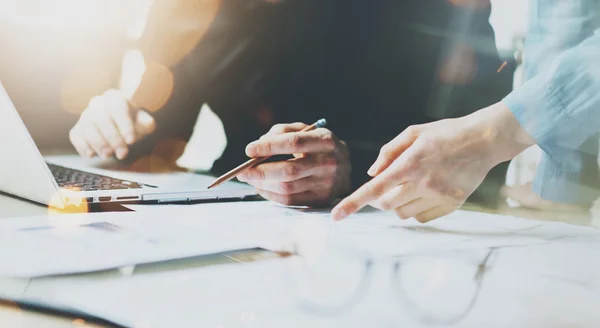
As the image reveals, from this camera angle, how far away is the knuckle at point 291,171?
51cm

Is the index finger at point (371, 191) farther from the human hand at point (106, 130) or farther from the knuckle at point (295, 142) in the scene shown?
the human hand at point (106, 130)

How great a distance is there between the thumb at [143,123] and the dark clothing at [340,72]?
18mm

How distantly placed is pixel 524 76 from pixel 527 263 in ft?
1.37

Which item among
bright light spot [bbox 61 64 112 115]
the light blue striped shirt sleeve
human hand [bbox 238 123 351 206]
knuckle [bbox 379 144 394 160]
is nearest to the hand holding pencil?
human hand [bbox 238 123 351 206]

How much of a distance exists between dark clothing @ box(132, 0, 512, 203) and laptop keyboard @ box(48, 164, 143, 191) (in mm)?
188

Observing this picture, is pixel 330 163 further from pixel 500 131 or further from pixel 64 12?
pixel 64 12

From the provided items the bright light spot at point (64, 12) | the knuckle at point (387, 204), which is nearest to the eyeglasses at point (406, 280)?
the knuckle at point (387, 204)

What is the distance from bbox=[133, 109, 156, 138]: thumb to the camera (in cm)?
75

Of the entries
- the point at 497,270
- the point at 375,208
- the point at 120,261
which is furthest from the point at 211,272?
the point at 375,208

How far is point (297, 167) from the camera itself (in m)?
0.53

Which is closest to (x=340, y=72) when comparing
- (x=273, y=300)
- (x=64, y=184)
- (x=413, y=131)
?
(x=413, y=131)

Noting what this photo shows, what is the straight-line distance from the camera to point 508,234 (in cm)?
39

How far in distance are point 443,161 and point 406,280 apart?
0.18 metres

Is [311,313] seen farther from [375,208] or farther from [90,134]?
[90,134]
